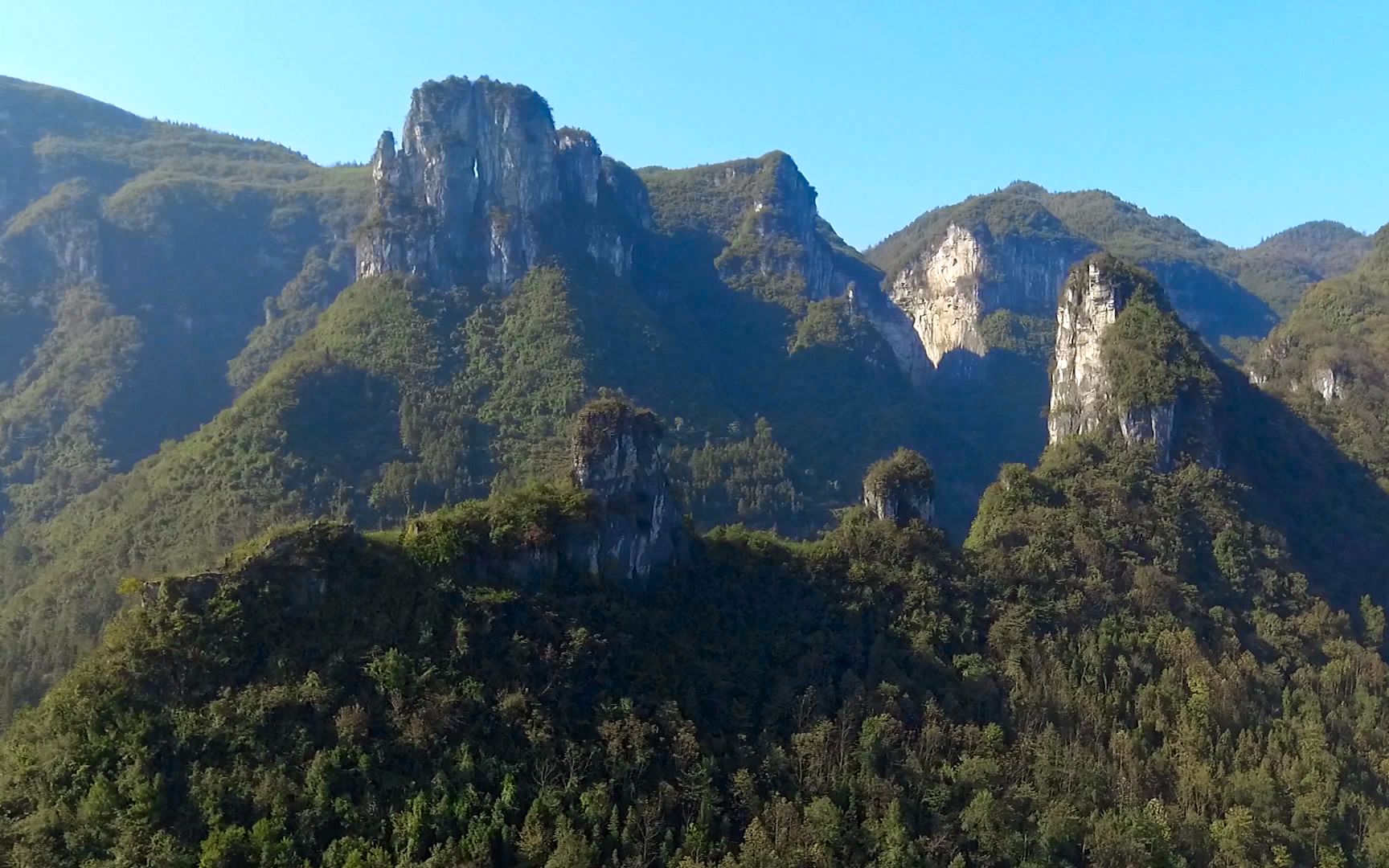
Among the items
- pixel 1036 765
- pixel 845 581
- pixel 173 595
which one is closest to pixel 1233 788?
pixel 1036 765

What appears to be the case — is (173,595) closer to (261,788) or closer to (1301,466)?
(261,788)

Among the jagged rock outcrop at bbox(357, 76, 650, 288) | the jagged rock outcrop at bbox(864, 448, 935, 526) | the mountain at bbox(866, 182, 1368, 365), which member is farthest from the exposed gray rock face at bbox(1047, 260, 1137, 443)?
the mountain at bbox(866, 182, 1368, 365)

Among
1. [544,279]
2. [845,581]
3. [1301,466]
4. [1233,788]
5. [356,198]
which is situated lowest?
[1233,788]

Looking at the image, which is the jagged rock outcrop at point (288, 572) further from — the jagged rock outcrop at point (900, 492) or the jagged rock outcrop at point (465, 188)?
the jagged rock outcrop at point (465, 188)

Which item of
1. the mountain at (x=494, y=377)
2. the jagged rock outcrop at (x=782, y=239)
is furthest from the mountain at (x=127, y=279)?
the jagged rock outcrop at (x=782, y=239)

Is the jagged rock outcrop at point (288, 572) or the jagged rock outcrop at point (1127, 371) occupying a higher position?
the jagged rock outcrop at point (1127, 371)

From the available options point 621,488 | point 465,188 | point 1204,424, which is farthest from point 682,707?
point 465,188
